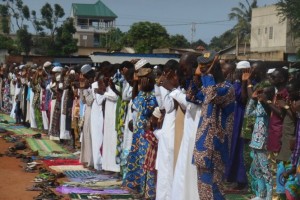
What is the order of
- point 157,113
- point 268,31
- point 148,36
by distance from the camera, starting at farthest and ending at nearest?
point 148,36 < point 268,31 < point 157,113

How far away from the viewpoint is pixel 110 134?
942cm

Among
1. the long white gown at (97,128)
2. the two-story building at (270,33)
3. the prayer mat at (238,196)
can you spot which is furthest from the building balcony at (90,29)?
the prayer mat at (238,196)

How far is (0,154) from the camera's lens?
11859 millimetres

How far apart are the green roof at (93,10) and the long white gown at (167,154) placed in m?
83.5

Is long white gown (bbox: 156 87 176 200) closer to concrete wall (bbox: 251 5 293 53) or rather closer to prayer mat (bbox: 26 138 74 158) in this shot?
prayer mat (bbox: 26 138 74 158)

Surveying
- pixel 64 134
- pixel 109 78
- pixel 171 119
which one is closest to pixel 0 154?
pixel 64 134

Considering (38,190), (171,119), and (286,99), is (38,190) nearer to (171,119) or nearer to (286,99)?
(171,119)

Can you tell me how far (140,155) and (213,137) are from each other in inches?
94.0

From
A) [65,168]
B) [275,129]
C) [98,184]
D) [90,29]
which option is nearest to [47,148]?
[65,168]

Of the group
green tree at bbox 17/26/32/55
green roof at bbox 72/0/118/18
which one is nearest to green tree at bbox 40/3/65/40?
green tree at bbox 17/26/32/55

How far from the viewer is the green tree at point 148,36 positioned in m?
48.8

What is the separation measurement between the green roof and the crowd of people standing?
79.7m

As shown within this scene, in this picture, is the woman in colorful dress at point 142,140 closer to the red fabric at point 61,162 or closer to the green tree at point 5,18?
the red fabric at point 61,162

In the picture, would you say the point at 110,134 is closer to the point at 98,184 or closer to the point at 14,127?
the point at 98,184
